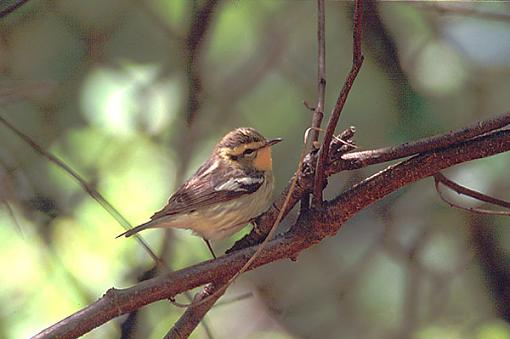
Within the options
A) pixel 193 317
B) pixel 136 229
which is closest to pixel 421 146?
pixel 193 317

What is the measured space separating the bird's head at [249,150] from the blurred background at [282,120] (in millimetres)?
259

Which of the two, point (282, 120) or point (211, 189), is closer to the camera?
point (211, 189)

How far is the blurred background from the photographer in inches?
93.6

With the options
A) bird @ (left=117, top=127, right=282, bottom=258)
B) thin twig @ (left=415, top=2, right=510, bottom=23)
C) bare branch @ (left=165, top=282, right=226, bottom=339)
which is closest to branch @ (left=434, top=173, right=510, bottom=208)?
bare branch @ (left=165, top=282, right=226, bottom=339)

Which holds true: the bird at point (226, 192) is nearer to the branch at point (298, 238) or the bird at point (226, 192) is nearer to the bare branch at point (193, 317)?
the bare branch at point (193, 317)

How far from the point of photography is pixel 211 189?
209 cm

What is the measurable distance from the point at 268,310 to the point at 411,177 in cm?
131

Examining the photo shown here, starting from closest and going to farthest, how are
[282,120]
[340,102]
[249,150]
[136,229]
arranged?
[340,102] → [136,229] → [249,150] → [282,120]

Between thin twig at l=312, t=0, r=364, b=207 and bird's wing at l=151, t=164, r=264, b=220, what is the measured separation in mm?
725

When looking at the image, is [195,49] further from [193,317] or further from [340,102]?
[340,102]

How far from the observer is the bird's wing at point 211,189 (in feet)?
6.52

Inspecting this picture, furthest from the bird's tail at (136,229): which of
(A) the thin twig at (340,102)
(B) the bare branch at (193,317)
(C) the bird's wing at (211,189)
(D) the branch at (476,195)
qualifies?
(D) the branch at (476,195)

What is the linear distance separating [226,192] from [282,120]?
0.47 m

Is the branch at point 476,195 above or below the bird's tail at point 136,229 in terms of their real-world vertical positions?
below
